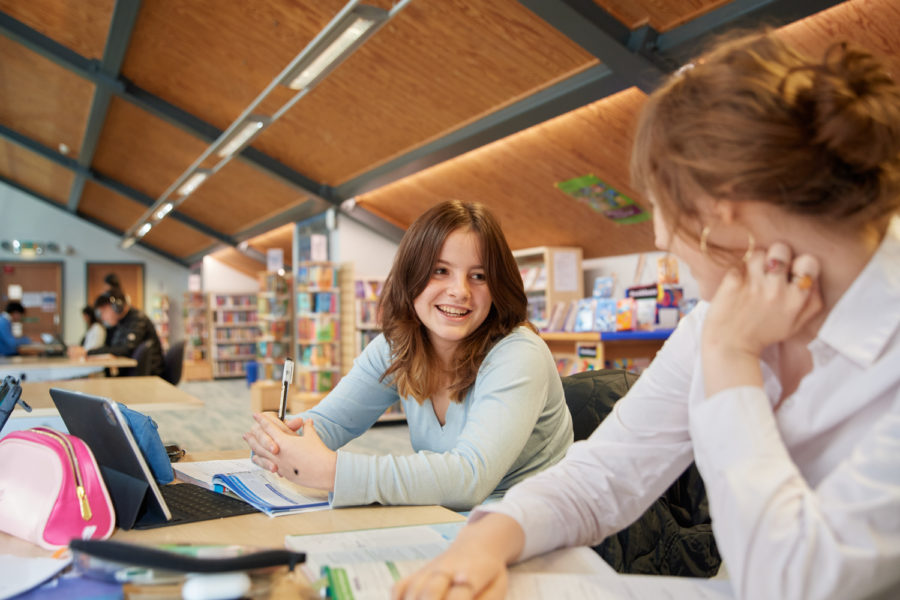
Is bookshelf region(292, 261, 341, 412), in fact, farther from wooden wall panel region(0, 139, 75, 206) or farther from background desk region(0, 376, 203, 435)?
wooden wall panel region(0, 139, 75, 206)

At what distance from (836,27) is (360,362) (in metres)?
3.07

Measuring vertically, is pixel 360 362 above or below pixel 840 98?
below

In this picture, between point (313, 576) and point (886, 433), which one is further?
point (313, 576)

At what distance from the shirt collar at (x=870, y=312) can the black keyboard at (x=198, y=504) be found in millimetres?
1043

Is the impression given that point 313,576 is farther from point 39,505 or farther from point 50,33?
point 50,33

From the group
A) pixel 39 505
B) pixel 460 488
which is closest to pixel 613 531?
pixel 460 488

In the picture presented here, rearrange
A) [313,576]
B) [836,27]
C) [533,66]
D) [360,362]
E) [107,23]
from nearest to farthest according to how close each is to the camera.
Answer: [313,576] → [360,362] → [836,27] → [533,66] → [107,23]

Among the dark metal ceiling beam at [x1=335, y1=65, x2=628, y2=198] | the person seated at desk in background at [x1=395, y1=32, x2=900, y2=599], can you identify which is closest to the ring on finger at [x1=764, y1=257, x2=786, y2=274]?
the person seated at desk in background at [x1=395, y1=32, x2=900, y2=599]

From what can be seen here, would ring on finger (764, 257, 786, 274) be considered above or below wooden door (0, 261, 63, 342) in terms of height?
below

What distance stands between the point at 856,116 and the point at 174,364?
690 cm

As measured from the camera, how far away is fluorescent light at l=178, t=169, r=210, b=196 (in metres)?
8.17

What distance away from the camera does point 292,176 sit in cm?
816

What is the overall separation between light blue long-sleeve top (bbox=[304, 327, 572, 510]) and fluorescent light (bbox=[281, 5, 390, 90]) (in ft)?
7.39

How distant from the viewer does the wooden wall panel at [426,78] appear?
4336 millimetres
